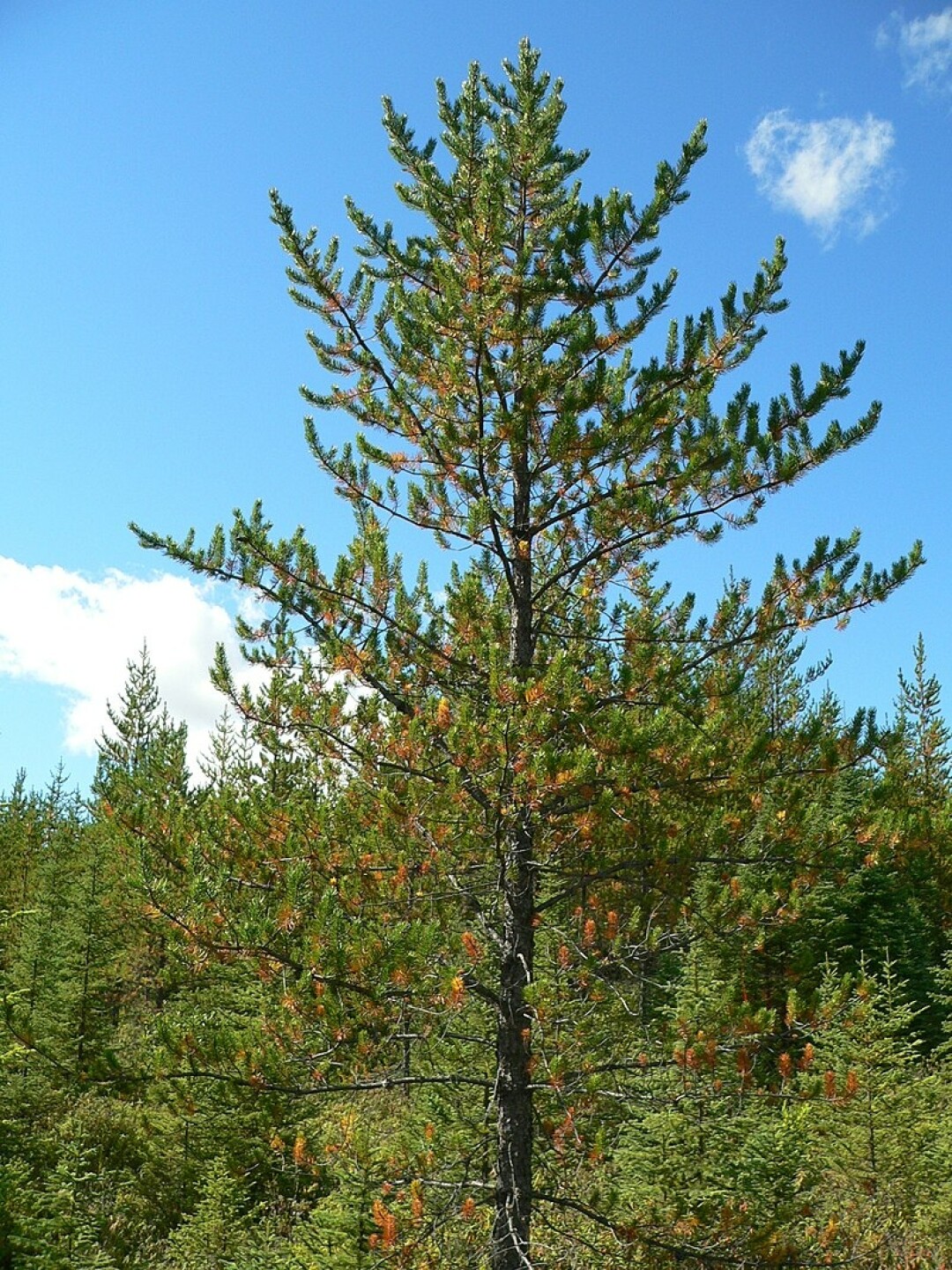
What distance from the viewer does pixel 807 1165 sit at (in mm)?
9188

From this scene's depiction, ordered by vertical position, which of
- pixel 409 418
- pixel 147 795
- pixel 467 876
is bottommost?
pixel 467 876

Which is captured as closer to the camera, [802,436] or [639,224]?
[802,436]

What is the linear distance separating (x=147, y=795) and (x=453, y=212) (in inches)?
190

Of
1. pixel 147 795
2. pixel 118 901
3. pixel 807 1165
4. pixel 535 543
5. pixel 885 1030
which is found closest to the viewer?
pixel 147 795

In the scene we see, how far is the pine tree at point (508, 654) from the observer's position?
526 centimetres

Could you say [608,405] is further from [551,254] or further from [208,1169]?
[208,1169]

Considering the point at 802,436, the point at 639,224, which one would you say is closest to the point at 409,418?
the point at 639,224

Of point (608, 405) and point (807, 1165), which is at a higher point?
point (608, 405)

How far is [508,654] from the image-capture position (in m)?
6.47

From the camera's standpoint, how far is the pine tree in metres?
5.26

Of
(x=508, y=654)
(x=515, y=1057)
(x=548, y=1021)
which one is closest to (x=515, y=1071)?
(x=515, y=1057)

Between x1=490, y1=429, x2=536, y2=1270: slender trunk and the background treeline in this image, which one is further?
x1=490, y1=429, x2=536, y2=1270: slender trunk

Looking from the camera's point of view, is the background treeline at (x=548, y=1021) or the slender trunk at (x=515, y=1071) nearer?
the background treeline at (x=548, y=1021)

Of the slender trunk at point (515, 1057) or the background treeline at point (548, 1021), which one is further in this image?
the slender trunk at point (515, 1057)
